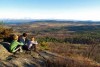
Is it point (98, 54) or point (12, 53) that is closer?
point (12, 53)

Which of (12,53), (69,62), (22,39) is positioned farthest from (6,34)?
(69,62)

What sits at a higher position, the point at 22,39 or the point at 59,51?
the point at 22,39

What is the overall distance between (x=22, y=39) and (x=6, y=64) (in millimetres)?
3578

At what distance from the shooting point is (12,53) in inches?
536

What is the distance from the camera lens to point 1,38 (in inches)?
701

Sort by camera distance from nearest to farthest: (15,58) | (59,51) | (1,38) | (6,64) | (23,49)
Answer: (6,64), (15,58), (23,49), (59,51), (1,38)

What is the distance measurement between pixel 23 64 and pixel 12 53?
5.50ft

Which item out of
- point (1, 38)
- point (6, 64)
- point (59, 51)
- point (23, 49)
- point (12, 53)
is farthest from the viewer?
point (1, 38)

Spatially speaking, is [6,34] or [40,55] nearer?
[40,55]

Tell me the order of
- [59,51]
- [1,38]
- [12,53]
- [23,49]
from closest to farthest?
[12,53] < [23,49] < [59,51] < [1,38]

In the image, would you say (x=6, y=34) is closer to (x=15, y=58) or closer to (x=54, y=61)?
(x=15, y=58)

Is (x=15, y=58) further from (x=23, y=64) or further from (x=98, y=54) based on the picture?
(x=98, y=54)

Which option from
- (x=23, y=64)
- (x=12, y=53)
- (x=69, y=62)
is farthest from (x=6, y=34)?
(x=69, y=62)

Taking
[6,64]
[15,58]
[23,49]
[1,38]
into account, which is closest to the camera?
[6,64]
